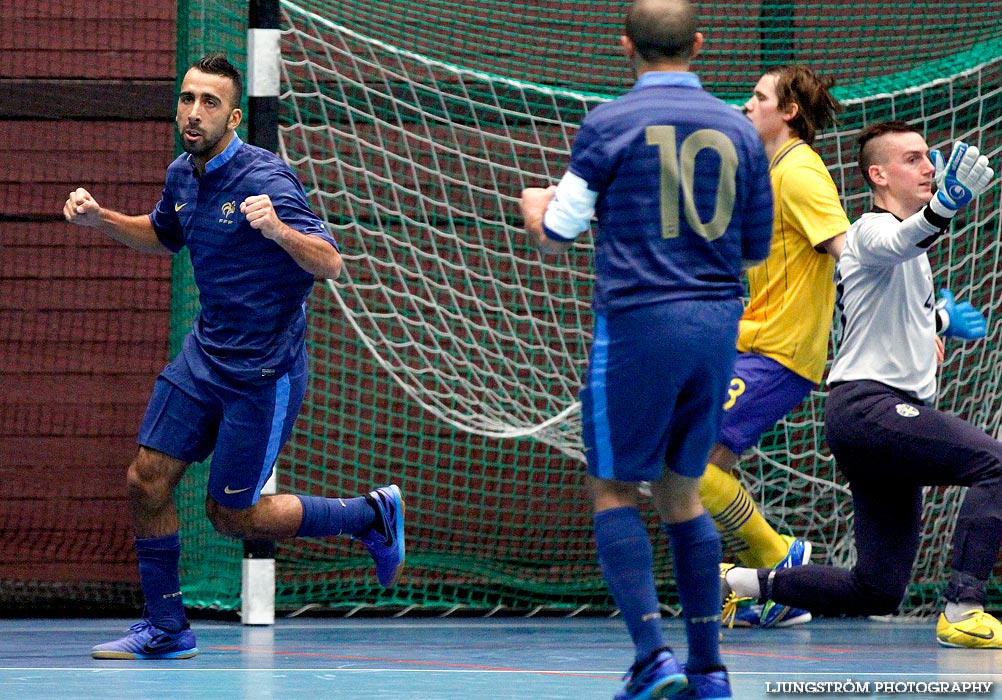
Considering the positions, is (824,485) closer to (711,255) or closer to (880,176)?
(880,176)

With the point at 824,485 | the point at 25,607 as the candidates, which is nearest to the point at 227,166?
the point at 25,607

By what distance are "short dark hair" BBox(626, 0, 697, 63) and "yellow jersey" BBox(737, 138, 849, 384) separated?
1986 mm

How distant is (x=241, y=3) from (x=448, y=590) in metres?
2.96

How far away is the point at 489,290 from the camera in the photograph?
7121mm

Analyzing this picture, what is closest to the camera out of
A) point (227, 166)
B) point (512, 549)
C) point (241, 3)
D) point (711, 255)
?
point (711, 255)

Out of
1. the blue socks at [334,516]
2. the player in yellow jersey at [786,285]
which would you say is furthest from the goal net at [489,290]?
the blue socks at [334,516]

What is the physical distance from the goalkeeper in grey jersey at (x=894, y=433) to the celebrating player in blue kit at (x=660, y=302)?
59.7 inches

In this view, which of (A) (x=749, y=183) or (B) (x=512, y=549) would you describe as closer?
(A) (x=749, y=183)

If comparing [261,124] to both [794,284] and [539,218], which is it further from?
[539,218]

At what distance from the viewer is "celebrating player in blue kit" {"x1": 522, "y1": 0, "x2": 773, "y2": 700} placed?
3.46 metres

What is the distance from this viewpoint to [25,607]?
676cm

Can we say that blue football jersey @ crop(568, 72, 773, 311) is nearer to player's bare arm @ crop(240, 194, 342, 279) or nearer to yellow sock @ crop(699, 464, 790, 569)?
player's bare arm @ crop(240, 194, 342, 279)

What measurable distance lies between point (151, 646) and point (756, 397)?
2382 millimetres

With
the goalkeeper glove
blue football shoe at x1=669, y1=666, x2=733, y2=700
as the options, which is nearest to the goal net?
the goalkeeper glove
